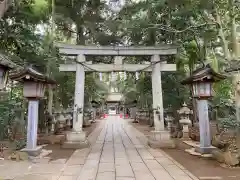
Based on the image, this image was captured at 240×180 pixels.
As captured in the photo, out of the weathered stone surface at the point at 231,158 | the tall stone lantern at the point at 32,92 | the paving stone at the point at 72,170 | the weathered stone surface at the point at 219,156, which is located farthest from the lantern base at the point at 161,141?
the tall stone lantern at the point at 32,92

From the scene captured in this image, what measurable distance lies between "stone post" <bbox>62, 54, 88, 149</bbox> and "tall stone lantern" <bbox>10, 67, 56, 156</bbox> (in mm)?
1616

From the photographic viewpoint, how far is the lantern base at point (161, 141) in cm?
918

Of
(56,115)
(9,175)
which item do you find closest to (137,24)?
(56,115)

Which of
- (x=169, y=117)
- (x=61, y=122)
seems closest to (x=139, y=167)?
(x=169, y=117)

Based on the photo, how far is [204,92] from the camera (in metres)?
7.95

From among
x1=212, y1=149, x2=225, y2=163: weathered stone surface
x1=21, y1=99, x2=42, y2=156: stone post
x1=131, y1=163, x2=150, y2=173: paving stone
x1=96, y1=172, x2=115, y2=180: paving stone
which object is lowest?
x1=96, y1=172, x2=115, y2=180: paving stone

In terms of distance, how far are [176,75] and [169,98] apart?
1583 millimetres

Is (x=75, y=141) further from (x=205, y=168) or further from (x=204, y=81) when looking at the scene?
(x=204, y=81)

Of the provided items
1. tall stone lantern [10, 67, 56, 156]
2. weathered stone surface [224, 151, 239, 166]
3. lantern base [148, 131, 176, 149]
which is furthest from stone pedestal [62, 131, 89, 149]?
weathered stone surface [224, 151, 239, 166]

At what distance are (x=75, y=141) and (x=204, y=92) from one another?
197 inches

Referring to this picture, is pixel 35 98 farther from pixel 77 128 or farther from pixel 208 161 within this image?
pixel 208 161

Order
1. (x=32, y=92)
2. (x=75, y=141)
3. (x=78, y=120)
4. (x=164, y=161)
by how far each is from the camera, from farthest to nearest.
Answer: (x=78, y=120), (x=75, y=141), (x=32, y=92), (x=164, y=161)

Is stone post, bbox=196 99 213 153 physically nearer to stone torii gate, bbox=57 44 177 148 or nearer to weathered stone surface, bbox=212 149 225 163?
weathered stone surface, bbox=212 149 225 163

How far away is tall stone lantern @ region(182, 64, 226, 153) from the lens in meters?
7.69
